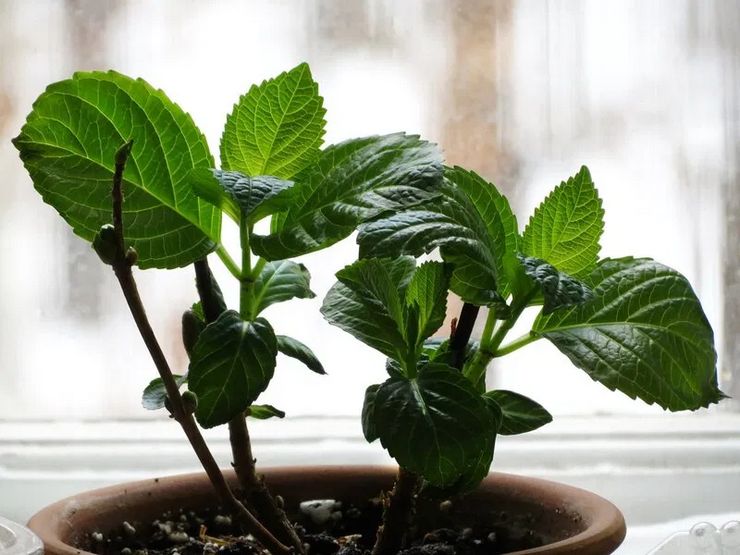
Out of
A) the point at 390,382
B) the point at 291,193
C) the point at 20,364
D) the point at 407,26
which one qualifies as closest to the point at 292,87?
the point at 291,193

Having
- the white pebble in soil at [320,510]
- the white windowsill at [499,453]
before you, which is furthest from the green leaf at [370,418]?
the white windowsill at [499,453]

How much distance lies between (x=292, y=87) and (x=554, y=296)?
21 cm

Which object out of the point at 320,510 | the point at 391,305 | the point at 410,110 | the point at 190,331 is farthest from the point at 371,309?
the point at 410,110

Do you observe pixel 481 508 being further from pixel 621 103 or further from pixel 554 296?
pixel 621 103

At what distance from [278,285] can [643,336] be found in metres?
0.22

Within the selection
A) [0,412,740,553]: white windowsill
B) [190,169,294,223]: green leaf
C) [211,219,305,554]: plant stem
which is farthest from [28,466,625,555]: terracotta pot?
[0,412,740,553]: white windowsill

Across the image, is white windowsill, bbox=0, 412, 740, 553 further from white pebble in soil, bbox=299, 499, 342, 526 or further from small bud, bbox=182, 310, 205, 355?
small bud, bbox=182, 310, 205, 355

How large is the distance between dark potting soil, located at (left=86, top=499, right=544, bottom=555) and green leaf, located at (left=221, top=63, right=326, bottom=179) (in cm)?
26

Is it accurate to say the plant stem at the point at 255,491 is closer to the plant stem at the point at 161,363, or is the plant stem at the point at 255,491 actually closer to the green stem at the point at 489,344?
the plant stem at the point at 161,363

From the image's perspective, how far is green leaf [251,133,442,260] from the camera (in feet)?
1.63

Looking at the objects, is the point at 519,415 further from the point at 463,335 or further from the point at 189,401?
the point at 189,401

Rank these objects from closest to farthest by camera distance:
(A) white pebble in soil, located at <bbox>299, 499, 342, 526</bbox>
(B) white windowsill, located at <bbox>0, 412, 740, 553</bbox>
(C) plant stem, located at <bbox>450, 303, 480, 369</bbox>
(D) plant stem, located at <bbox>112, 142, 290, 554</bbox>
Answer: (D) plant stem, located at <bbox>112, 142, 290, 554</bbox> → (C) plant stem, located at <bbox>450, 303, 480, 369</bbox> → (A) white pebble in soil, located at <bbox>299, 499, 342, 526</bbox> → (B) white windowsill, located at <bbox>0, 412, 740, 553</bbox>

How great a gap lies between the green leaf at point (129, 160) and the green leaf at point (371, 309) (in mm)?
94

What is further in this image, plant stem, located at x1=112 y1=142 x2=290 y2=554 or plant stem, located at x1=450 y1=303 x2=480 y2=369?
plant stem, located at x1=450 y1=303 x2=480 y2=369
